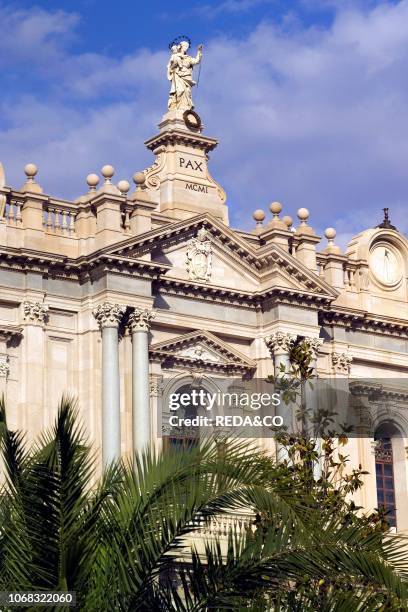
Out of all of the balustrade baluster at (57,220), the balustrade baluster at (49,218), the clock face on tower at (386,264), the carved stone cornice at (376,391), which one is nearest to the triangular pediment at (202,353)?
the balustrade baluster at (57,220)

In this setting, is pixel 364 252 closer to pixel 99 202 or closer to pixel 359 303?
pixel 359 303

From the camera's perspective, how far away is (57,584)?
18062 mm

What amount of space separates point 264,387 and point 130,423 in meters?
5.10

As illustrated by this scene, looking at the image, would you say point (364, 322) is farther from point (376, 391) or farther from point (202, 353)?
point (202, 353)

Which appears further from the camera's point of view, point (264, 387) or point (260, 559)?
point (264, 387)

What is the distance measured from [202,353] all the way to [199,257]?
2.88 meters

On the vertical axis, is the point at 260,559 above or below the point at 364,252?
below

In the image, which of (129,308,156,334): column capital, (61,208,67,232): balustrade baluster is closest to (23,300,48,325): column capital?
(129,308,156,334): column capital

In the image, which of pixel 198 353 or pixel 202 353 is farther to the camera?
pixel 202 353

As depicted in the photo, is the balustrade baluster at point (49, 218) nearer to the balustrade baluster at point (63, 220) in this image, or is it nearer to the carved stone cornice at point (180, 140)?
the balustrade baluster at point (63, 220)

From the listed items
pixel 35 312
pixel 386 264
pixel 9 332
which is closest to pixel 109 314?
pixel 35 312

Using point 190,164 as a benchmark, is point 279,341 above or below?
below

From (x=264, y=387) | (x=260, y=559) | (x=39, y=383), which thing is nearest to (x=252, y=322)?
(x=264, y=387)

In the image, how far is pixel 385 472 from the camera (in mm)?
48750
